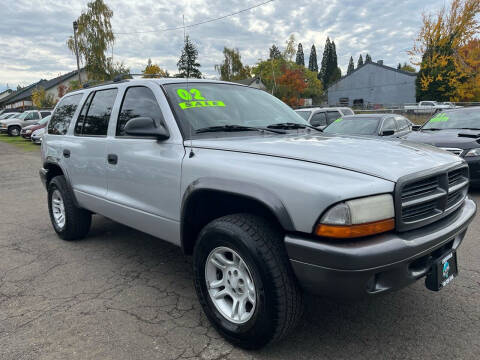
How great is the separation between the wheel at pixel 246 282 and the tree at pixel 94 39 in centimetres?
3703

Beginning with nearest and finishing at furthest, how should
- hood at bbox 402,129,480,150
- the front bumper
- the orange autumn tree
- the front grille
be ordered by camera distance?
the front bumper, the front grille, hood at bbox 402,129,480,150, the orange autumn tree

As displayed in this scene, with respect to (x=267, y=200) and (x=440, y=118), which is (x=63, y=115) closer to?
(x=267, y=200)

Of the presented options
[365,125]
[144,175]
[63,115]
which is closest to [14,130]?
[365,125]

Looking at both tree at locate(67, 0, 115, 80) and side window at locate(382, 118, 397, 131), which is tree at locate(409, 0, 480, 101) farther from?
tree at locate(67, 0, 115, 80)

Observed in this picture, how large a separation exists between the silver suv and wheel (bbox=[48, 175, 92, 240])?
3.20 feet

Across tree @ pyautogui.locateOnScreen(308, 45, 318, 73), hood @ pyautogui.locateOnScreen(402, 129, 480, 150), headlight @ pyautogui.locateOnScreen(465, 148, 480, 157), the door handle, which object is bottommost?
headlight @ pyautogui.locateOnScreen(465, 148, 480, 157)

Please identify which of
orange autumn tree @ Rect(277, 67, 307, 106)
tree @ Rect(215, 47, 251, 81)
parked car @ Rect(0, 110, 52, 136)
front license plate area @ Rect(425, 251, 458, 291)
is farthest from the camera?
tree @ Rect(215, 47, 251, 81)

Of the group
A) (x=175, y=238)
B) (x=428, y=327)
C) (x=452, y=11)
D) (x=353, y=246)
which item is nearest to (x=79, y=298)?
(x=175, y=238)

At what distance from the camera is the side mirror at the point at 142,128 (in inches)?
107

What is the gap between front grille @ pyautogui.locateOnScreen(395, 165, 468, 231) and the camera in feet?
6.73

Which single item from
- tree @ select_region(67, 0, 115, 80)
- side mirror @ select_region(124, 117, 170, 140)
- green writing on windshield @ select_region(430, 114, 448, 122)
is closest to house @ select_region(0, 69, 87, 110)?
tree @ select_region(67, 0, 115, 80)

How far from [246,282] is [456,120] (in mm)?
6998

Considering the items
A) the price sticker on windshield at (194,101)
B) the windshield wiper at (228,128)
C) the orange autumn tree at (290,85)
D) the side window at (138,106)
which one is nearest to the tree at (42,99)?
the orange autumn tree at (290,85)

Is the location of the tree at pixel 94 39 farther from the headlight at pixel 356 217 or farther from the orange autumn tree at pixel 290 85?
the headlight at pixel 356 217
